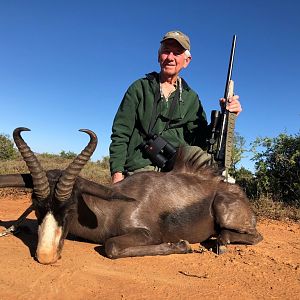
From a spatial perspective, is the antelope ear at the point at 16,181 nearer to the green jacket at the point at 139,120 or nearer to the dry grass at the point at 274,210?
the green jacket at the point at 139,120

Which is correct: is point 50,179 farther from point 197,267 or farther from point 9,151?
point 9,151

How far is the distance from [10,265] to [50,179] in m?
1.07

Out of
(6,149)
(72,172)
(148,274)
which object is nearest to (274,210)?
(148,274)

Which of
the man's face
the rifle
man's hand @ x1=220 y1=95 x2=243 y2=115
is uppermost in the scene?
the man's face

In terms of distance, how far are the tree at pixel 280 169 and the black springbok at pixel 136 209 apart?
3.70m

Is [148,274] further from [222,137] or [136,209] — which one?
[222,137]

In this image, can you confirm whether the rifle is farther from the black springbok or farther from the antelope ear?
the antelope ear

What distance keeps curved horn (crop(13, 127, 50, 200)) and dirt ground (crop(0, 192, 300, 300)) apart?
68 centimetres

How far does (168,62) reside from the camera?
22.4ft

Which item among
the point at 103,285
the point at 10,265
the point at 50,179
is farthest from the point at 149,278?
the point at 50,179

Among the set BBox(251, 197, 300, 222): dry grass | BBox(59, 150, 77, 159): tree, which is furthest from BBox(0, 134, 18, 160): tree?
BBox(251, 197, 300, 222): dry grass

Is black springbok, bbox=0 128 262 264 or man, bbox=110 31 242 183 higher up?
man, bbox=110 31 242 183

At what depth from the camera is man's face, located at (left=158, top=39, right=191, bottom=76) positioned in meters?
6.82

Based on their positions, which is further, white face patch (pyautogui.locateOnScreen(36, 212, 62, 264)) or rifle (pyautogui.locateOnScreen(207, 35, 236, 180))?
rifle (pyautogui.locateOnScreen(207, 35, 236, 180))
